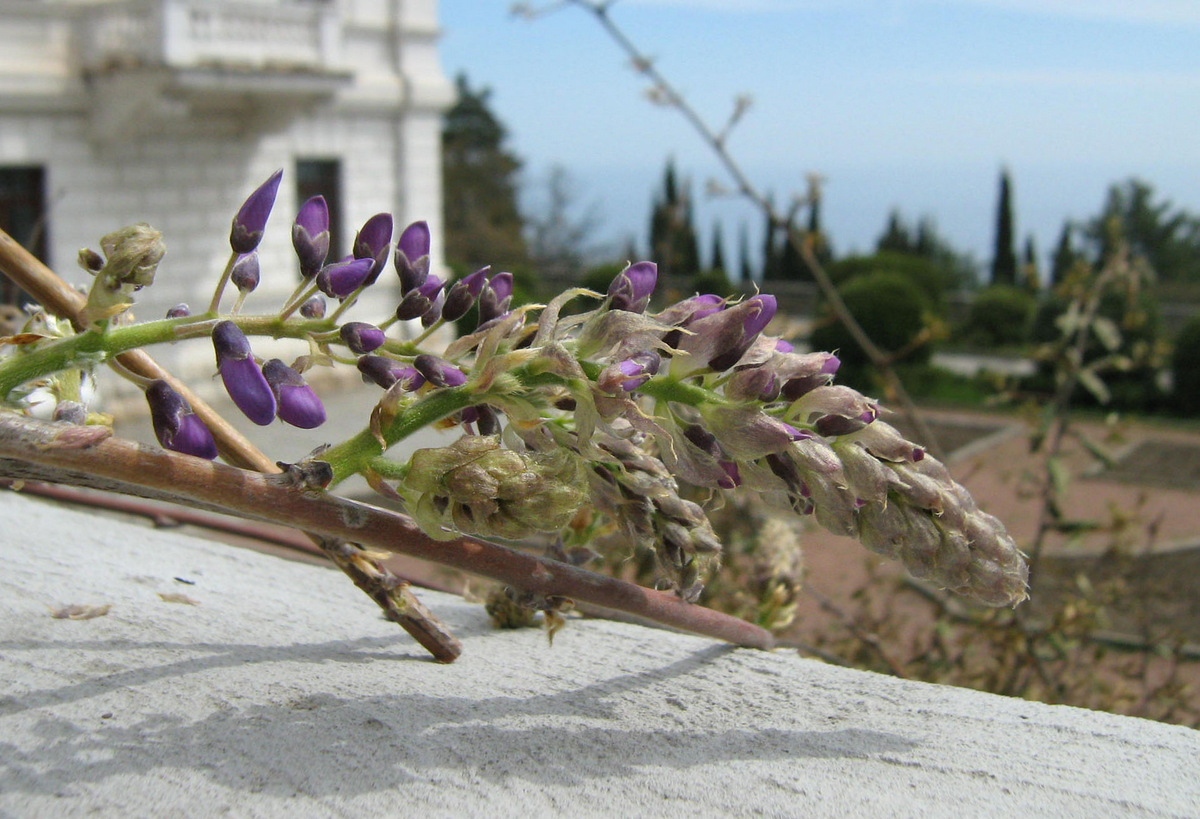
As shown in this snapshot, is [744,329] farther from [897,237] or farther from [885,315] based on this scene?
[897,237]

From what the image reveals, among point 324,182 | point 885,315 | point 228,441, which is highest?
point 324,182

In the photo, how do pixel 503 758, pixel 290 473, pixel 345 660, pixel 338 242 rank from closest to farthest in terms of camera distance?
pixel 290 473, pixel 503 758, pixel 345 660, pixel 338 242

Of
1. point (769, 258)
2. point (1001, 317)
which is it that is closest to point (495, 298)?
point (1001, 317)

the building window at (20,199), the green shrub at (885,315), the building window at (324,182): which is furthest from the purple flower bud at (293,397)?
the green shrub at (885,315)

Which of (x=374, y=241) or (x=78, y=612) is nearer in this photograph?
(x=374, y=241)

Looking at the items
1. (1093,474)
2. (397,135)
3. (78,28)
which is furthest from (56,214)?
(1093,474)

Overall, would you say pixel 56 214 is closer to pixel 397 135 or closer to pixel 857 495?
pixel 397 135

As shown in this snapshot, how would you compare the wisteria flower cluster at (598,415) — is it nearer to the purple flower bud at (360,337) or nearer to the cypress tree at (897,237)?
the purple flower bud at (360,337)

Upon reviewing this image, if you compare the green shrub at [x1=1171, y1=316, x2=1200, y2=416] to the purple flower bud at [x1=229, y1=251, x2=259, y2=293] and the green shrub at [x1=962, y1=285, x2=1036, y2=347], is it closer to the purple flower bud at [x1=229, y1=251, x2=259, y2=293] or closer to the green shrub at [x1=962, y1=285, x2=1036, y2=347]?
the green shrub at [x1=962, y1=285, x2=1036, y2=347]

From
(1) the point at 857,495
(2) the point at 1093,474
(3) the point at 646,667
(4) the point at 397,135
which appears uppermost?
(4) the point at 397,135
